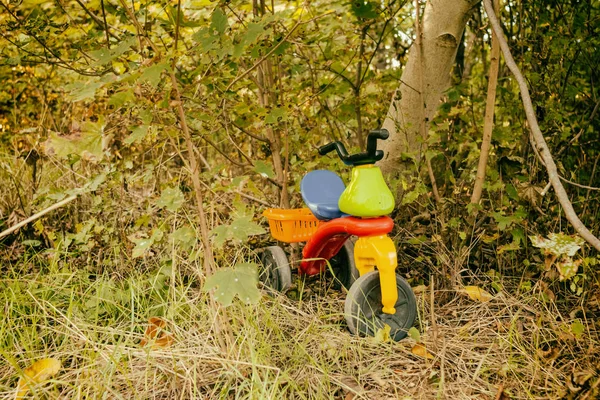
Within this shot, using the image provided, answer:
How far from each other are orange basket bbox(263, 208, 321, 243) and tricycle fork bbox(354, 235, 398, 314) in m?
0.39

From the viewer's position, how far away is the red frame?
1993 mm

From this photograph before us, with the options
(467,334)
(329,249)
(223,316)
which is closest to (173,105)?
(223,316)

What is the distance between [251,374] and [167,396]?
0.87 ft

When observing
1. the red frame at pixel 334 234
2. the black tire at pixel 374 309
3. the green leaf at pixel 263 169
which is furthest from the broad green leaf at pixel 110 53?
the black tire at pixel 374 309

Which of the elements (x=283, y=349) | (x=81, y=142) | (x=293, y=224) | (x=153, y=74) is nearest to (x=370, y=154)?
(x=293, y=224)

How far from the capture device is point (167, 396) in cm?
167

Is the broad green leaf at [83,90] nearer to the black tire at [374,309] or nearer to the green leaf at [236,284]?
the green leaf at [236,284]

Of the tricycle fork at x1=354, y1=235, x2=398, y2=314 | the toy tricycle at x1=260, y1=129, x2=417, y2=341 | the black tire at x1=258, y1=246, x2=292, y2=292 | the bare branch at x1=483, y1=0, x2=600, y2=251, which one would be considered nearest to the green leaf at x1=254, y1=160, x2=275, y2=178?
the toy tricycle at x1=260, y1=129, x2=417, y2=341

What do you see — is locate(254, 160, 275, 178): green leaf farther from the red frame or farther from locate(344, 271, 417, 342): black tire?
locate(344, 271, 417, 342): black tire

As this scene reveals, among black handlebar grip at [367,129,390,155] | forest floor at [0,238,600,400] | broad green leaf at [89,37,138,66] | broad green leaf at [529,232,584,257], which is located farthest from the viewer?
black handlebar grip at [367,129,390,155]

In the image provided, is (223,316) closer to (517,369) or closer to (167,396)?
(167,396)

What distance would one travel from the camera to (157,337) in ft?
Answer: 6.42

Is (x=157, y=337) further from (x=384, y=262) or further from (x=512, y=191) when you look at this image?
(x=512, y=191)

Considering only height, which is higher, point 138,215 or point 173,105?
point 173,105
